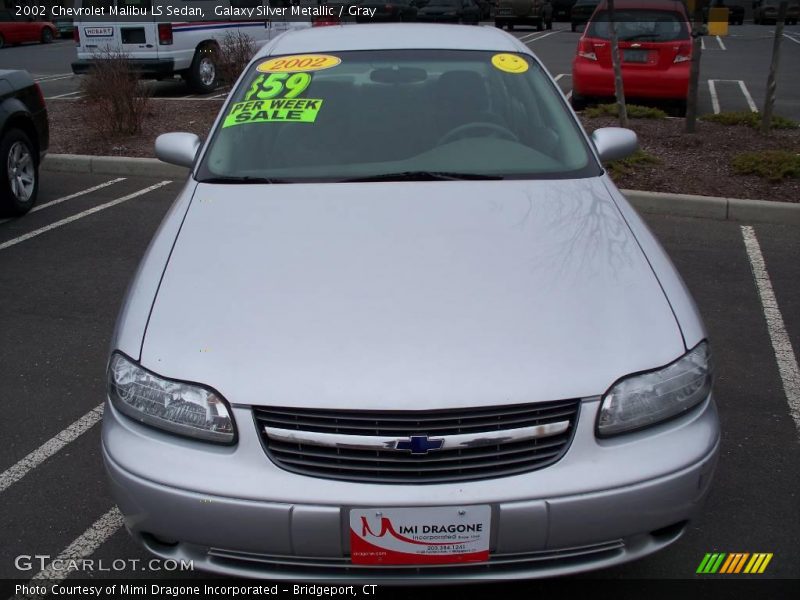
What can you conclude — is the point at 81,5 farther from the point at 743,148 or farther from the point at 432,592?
the point at 432,592

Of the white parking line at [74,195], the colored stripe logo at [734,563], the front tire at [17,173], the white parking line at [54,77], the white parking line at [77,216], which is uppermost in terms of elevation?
the colored stripe logo at [734,563]

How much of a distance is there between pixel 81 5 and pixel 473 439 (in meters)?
12.8

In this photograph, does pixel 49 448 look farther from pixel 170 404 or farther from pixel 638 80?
pixel 638 80

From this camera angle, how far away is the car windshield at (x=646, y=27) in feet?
34.6

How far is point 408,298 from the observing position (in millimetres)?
2648

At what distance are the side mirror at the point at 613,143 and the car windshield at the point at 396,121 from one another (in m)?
0.26

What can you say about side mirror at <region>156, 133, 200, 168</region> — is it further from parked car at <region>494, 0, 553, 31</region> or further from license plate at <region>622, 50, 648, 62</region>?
parked car at <region>494, 0, 553, 31</region>

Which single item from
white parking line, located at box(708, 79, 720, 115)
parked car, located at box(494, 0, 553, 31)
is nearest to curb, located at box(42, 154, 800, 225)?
white parking line, located at box(708, 79, 720, 115)

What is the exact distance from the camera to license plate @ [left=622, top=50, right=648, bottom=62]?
1060 centimetres

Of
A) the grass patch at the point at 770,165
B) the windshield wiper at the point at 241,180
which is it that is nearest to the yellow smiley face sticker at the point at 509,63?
the windshield wiper at the point at 241,180

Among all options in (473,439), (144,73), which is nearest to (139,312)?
(473,439)

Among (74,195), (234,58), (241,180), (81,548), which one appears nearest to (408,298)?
(241,180)

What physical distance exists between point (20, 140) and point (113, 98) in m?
2.50

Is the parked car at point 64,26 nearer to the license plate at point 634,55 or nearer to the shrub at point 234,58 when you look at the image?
the shrub at point 234,58
